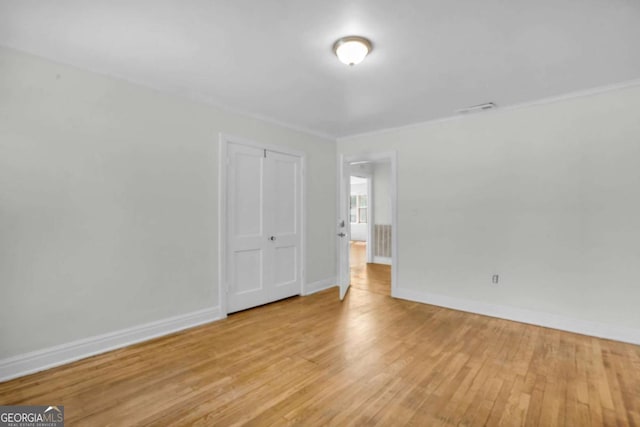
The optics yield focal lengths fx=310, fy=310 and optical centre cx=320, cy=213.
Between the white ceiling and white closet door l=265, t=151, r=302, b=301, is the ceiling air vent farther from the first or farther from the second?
white closet door l=265, t=151, r=302, b=301

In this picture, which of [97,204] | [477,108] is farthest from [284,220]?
[477,108]

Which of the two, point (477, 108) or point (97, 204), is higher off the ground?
point (477, 108)

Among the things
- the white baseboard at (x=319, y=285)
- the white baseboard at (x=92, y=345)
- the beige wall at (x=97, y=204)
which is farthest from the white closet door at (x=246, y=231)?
the white baseboard at (x=319, y=285)

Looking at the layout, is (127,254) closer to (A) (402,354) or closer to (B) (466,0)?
(A) (402,354)

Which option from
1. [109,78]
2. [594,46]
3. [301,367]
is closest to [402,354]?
[301,367]

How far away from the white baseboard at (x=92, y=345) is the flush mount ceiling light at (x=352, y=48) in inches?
116

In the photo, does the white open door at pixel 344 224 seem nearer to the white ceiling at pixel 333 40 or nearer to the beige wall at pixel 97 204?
the white ceiling at pixel 333 40

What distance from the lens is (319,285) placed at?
4949mm

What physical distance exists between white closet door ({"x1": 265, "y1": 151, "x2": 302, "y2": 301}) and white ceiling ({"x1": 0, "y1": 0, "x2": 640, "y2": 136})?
3.57 ft

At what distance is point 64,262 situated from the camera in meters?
2.57

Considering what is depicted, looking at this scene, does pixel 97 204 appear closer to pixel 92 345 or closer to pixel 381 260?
pixel 92 345

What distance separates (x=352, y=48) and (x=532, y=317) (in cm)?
→ 344

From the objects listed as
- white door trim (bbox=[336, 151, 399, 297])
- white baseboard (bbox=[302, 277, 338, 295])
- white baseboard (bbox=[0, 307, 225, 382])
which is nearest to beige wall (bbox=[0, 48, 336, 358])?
white baseboard (bbox=[0, 307, 225, 382])

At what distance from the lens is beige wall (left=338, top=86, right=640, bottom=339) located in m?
3.06
